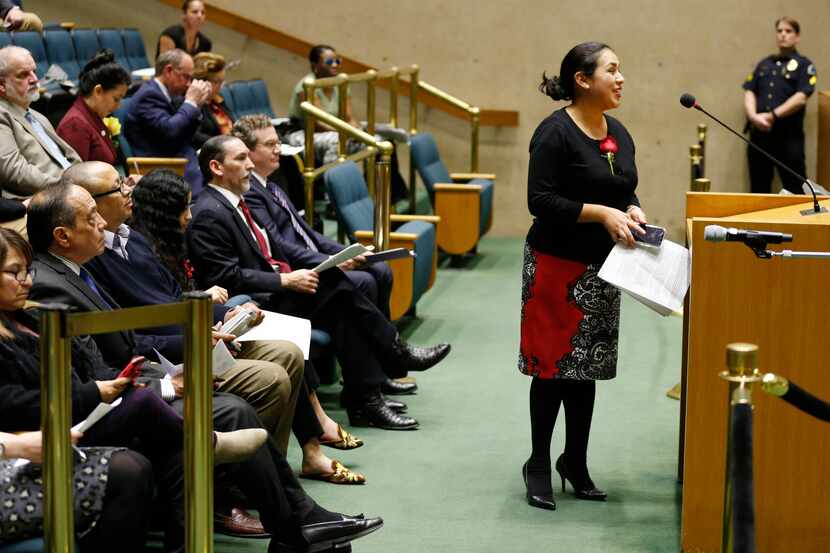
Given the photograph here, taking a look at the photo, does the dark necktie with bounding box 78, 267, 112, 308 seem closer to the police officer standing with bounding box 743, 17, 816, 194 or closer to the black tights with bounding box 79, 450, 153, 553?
the black tights with bounding box 79, 450, 153, 553

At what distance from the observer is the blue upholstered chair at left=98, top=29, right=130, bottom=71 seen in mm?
7531

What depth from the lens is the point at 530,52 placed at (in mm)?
8625

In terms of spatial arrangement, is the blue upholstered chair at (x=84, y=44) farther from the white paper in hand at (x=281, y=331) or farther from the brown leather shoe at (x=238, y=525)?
the brown leather shoe at (x=238, y=525)

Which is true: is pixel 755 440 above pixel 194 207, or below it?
below

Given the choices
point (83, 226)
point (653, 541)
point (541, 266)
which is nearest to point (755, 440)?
point (653, 541)

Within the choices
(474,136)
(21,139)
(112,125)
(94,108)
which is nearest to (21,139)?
(21,139)

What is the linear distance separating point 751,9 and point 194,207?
17.6 feet

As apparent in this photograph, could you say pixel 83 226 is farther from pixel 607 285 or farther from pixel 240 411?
pixel 607 285

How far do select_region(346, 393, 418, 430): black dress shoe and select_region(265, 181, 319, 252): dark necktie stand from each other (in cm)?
70

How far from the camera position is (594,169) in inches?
136

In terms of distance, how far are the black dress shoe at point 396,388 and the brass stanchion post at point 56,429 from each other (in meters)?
2.66

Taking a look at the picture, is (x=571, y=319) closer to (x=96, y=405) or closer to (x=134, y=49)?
(x=96, y=405)

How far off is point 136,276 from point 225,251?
2.51 ft

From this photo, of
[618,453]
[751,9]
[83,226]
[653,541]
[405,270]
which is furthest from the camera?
[751,9]
